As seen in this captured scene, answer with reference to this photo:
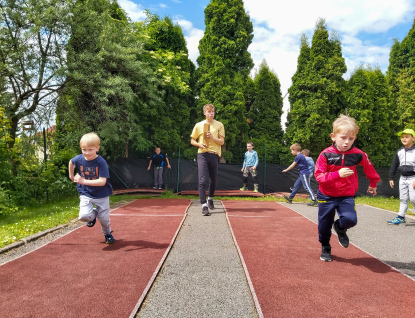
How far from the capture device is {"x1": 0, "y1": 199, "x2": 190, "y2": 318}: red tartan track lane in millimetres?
2318

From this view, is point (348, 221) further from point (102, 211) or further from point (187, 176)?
point (187, 176)

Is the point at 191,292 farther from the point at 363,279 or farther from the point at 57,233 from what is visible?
the point at 57,233

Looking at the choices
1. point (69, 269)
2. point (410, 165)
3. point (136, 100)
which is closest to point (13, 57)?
point (136, 100)

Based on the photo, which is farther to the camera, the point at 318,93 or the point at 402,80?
the point at 402,80

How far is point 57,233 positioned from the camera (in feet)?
16.1

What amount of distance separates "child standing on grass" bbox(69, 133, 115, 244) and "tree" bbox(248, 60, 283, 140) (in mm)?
12376

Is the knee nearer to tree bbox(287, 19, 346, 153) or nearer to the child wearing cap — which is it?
the child wearing cap

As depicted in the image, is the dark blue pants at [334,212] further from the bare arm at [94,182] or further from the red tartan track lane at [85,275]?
the bare arm at [94,182]

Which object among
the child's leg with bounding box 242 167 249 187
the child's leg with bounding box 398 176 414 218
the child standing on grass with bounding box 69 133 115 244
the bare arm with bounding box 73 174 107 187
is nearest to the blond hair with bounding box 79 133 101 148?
the child standing on grass with bounding box 69 133 115 244

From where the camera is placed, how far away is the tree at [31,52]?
7.53 meters

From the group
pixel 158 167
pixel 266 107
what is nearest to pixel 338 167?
pixel 158 167

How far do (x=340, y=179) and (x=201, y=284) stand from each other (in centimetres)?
199

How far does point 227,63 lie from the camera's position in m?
14.8

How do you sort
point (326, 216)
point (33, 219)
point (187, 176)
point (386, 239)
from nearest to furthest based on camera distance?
point (326, 216) → point (386, 239) → point (33, 219) → point (187, 176)
